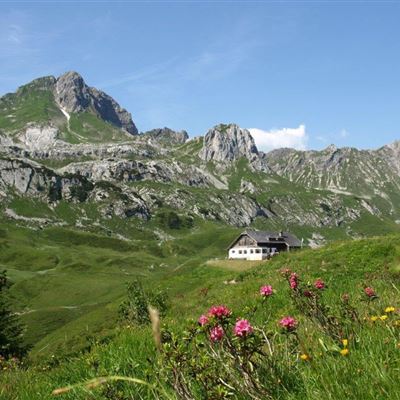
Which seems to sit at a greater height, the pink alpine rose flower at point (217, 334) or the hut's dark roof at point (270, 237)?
the hut's dark roof at point (270, 237)

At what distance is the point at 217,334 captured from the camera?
162 inches

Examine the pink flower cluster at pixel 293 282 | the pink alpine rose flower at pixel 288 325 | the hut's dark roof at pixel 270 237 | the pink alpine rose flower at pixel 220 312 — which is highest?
the hut's dark roof at pixel 270 237

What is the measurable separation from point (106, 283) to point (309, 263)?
171 metres

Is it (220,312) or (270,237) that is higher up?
(270,237)

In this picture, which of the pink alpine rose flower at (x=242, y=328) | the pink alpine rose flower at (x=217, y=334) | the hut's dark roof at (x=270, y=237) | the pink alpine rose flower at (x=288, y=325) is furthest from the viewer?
the hut's dark roof at (x=270, y=237)

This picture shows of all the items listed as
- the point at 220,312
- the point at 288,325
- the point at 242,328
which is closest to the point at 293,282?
the point at 288,325

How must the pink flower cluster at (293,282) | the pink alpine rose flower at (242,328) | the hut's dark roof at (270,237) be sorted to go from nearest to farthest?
the pink alpine rose flower at (242,328) → the pink flower cluster at (293,282) → the hut's dark roof at (270,237)

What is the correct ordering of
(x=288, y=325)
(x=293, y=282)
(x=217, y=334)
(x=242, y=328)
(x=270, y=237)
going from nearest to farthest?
(x=242, y=328) < (x=217, y=334) < (x=288, y=325) < (x=293, y=282) < (x=270, y=237)

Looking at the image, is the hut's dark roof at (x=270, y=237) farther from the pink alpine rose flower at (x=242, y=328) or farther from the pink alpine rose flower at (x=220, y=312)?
the pink alpine rose flower at (x=242, y=328)

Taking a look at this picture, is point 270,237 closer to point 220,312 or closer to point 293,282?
point 293,282

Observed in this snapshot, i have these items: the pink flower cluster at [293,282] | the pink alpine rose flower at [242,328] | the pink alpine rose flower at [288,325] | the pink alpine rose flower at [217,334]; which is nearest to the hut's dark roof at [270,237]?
the pink flower cluster at [293,282]

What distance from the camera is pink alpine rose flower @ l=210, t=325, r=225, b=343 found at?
4.12 m

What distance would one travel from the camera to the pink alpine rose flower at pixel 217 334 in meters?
Result: 4.12

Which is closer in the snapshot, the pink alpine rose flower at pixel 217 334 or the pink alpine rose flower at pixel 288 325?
the pink alpine rose flower at pixel 217 334
